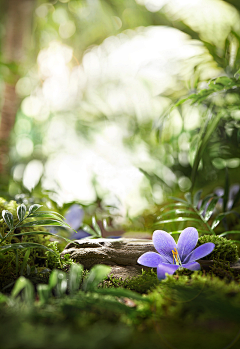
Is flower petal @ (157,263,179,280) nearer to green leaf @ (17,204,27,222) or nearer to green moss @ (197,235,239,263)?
green moss @ (197,235,239,263)

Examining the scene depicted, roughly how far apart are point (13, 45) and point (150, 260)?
2.09m

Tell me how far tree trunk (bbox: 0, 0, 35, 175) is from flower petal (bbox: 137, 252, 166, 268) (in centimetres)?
160

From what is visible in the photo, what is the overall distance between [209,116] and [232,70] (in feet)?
0.72

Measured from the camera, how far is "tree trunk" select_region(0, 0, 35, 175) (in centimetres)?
184

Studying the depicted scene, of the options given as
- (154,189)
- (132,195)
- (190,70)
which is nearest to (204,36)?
(190,70)

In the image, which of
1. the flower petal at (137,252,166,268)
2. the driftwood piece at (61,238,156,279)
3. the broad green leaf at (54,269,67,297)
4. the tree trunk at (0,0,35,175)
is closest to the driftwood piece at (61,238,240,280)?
the driftwood piece at (61,238,156,279)

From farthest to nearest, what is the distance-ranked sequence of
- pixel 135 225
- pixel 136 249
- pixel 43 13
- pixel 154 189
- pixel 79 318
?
1. pixel 43 13
2. pixel 154 189
3. pixel 135 225
4. pixel 136 249
5. pixel 79 318

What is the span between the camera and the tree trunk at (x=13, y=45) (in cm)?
184

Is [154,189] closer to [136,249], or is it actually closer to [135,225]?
[135,225]

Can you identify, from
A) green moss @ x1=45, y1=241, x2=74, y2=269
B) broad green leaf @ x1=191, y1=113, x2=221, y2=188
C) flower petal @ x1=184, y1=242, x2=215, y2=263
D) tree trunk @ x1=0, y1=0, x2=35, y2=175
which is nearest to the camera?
flower petal @ x1=184, y1=242, x2=215, y2=263

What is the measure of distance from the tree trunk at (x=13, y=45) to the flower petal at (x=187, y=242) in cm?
161

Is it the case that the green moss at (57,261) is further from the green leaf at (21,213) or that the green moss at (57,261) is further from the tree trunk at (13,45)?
the tree trunk at (13,45)

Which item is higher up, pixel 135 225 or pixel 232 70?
pixel 232 70

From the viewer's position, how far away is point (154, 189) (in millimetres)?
1129
